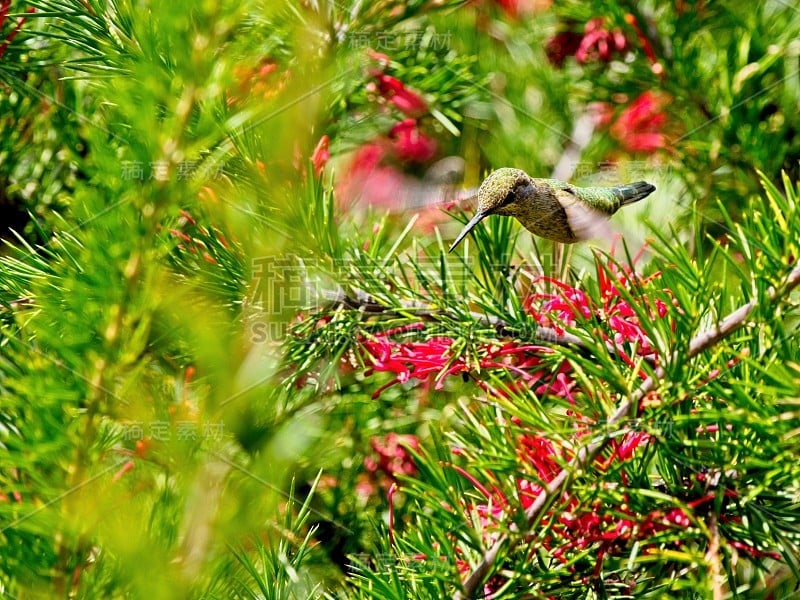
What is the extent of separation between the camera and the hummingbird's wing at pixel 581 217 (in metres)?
0.60

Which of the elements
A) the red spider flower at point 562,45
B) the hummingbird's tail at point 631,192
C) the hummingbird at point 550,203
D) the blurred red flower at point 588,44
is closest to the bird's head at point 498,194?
the hummingbird at point 550,203

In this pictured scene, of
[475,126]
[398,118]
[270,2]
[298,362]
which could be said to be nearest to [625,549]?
[298,362]

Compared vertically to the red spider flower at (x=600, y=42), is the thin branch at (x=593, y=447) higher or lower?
lower

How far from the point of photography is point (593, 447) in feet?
1.14

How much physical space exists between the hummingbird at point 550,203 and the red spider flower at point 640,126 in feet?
0.88

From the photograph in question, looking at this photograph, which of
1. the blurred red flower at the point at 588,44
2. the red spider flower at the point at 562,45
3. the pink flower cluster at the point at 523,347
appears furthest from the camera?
the red spider flower at the point at 562,45

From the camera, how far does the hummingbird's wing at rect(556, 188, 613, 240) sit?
0.60 metres

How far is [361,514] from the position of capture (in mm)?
613

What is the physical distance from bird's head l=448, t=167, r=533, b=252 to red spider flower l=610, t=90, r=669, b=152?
14.7 inches

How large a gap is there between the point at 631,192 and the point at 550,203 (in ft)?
0.31

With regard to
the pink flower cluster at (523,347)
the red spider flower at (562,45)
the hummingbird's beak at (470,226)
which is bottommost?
the pink flower cluster at (523,347)

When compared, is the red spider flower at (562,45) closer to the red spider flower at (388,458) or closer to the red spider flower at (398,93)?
the red spider flower at (398,93)

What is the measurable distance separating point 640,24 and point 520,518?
1.89 feet

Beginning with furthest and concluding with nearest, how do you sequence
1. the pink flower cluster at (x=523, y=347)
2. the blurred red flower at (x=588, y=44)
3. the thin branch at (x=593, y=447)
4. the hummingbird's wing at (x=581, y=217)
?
the blurred red flower at (x=588, y=44)
the hummingbird's wing at (x=581, y=217)
the pink flower cluster at (x=523, y=347)
the thin branch at (x=593, y=447)
